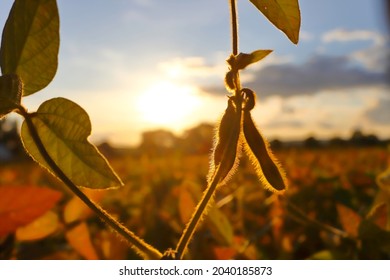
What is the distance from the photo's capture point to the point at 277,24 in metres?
0.67

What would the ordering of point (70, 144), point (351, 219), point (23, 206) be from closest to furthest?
point (70, 144) < point (23, 206) < point (351, 219)

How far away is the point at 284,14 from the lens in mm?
673

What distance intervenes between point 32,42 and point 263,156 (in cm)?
34

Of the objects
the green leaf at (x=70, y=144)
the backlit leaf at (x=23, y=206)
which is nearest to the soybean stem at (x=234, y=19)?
the green leaf at (x=70, y=144)

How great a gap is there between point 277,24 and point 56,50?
0.29 meters

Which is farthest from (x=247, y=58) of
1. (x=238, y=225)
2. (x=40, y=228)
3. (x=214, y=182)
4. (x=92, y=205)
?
(x=238, y=225)

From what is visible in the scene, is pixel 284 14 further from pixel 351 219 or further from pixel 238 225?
pixel 238 225

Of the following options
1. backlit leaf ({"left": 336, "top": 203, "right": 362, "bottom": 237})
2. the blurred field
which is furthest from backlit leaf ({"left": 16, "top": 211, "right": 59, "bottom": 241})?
backlit leaf ({"left": 336, "top": 203, "right": 362, "bottom": 237})

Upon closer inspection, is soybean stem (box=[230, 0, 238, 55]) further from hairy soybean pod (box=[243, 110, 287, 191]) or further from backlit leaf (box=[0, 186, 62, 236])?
backlit leaf (box=[0, 186, 62, 236])

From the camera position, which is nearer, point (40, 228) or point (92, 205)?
point (92, 205)

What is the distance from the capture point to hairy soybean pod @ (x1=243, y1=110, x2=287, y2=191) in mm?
691
